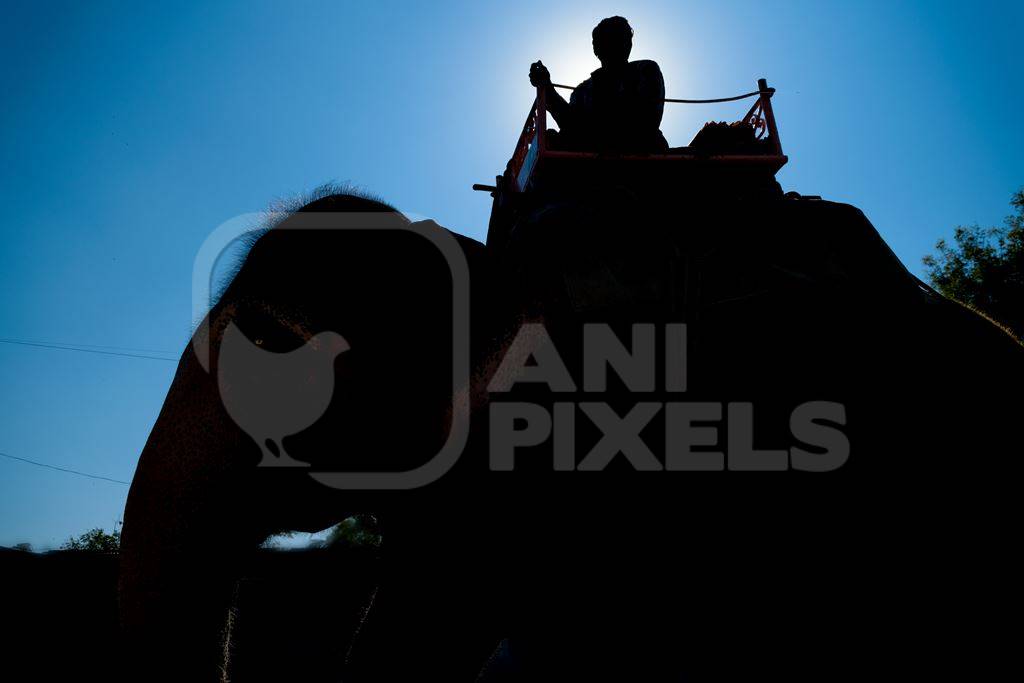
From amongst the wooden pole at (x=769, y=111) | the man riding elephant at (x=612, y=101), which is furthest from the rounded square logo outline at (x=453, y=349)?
the wooden pole at (x=769, y=111)

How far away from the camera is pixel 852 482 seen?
3.03ft

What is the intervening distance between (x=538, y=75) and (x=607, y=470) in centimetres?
152

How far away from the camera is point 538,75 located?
188 cm

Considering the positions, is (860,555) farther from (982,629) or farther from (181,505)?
(181,505)

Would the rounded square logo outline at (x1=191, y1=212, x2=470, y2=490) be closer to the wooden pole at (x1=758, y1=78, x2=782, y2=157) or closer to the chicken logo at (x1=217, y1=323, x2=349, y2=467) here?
the chicken logo at (x1=217, y1=323, x2=349, y2=467)

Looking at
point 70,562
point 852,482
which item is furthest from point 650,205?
point 70,562

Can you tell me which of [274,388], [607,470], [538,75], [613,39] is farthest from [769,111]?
[274,388]

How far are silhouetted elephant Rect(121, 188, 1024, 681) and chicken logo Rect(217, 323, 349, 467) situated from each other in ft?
0.07

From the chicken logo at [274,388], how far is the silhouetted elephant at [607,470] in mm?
20

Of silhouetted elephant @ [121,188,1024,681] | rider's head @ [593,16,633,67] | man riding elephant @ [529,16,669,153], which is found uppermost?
rider's head @ [593,16,633,67]

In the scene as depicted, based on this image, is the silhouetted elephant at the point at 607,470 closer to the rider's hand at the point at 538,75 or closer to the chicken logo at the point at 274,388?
the chicken logo at the point at 274,388

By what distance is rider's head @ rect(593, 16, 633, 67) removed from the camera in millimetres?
1914

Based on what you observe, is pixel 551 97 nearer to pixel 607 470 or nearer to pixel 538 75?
pixel 538 75

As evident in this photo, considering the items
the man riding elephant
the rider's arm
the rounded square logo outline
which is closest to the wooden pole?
the man riding elephant
